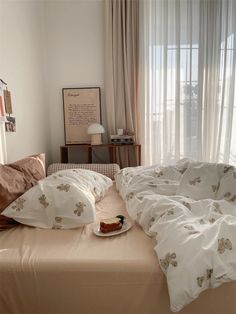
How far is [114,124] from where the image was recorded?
3088 millimetres

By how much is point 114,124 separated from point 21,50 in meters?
1.30

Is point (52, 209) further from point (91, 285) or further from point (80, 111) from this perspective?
point (80, 111)

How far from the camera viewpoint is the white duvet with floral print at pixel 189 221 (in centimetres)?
88

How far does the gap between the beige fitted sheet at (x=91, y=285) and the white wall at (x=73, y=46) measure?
7.96 ft

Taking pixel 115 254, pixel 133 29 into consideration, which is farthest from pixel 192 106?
pixel 115 254

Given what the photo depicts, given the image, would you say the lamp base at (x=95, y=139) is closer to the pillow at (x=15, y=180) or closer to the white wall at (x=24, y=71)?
the white wall at (x=24, y=71)

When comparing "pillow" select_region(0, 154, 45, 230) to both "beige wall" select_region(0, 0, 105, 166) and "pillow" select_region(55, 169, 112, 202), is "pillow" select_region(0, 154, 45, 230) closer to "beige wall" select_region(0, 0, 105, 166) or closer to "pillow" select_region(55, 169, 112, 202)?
"pillow" select_region(55, 169, 112, 202)

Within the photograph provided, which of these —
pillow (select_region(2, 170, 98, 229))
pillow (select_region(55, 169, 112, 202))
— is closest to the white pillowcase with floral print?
pillow (select_region(2, 170, 98, 229))

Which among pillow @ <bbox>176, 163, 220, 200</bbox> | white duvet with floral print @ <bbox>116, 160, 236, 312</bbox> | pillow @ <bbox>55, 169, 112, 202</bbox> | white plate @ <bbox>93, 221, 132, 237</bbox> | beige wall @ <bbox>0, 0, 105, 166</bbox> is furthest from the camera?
beige wall @ <bbox>0, 0, 105, 166</bbox>

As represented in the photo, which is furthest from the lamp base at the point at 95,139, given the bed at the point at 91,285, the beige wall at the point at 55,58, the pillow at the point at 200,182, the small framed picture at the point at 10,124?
the bed at the point at 91,285

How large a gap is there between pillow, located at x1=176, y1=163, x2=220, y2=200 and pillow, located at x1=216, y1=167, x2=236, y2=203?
0.13ft

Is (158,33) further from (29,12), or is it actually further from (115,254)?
(115,254)

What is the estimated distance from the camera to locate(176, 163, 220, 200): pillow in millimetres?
1467

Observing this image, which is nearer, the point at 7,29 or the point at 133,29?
the point at 7,29
